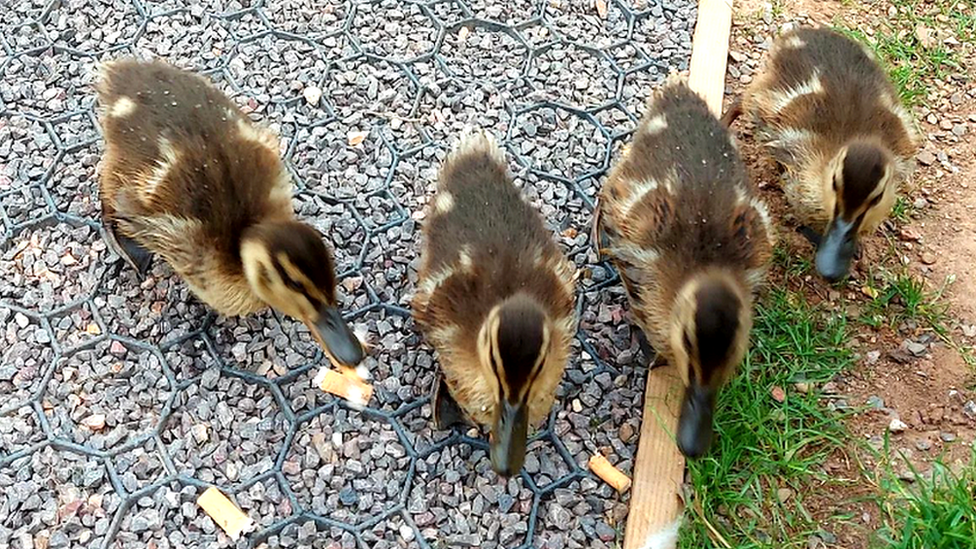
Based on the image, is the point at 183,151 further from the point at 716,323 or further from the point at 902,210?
the point at 902,210

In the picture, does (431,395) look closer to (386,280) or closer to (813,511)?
(386,280)

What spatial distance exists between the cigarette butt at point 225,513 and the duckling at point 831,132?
143 cm

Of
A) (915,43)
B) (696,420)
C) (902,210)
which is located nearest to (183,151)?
(696,420)

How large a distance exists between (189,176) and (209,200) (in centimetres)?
7

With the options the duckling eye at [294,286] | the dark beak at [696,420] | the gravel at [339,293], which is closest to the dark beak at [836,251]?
the gravel at [339,293]

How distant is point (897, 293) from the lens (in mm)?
2363

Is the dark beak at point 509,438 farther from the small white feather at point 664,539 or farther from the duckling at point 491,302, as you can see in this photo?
the small white feather at point 664,539

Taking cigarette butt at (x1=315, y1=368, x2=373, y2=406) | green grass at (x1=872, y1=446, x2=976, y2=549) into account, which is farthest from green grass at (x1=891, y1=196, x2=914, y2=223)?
cigarette butt at (x1=315, y1=368, x2=373, y2=406)

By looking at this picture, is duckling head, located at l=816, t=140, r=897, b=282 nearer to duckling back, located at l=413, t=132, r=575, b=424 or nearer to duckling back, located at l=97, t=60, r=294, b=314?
duckling back, located at l=413, t=132, r=575, b=424

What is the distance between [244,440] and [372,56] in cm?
124

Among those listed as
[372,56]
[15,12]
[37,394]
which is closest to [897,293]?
[372,56]

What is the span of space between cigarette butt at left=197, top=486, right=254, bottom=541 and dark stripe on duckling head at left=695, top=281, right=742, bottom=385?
987 millimetres

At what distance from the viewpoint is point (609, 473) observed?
201cm

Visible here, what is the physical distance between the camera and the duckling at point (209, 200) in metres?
1.86
